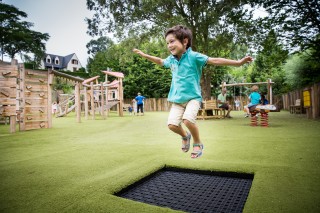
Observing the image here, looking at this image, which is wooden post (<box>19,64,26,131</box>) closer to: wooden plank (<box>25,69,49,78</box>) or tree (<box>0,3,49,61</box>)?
wooden plank (<box>25,69,49,78</box>)

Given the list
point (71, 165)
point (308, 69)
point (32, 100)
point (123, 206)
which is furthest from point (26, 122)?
point (308, 69)

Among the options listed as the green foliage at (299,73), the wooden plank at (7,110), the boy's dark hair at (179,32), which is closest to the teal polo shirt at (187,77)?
the boy's dark hair at (179,32)

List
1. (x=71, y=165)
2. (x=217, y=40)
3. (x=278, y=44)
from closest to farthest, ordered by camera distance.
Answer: (x=71, y=165)
(x=278, y=44)
(x=217, y=40)

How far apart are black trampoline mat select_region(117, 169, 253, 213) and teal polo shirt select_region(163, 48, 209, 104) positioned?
1033mm

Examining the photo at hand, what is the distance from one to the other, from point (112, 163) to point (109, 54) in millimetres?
15726

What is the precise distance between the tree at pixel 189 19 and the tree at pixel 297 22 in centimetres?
142

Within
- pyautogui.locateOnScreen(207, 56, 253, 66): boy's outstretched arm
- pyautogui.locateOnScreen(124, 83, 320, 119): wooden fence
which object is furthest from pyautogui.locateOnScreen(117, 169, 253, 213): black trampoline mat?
pyautogui.locateOnScreen(124, 83, 320, 119): wooden fence

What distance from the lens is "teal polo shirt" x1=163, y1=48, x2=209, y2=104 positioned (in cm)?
296

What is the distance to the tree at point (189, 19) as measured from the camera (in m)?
12.4

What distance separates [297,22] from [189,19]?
575cm

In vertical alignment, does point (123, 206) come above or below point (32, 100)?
below

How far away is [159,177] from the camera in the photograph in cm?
304

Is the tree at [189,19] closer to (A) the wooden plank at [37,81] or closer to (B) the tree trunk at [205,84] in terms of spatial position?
(B) the tree trunk at [205,84]

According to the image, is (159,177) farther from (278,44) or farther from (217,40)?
(217,40)
